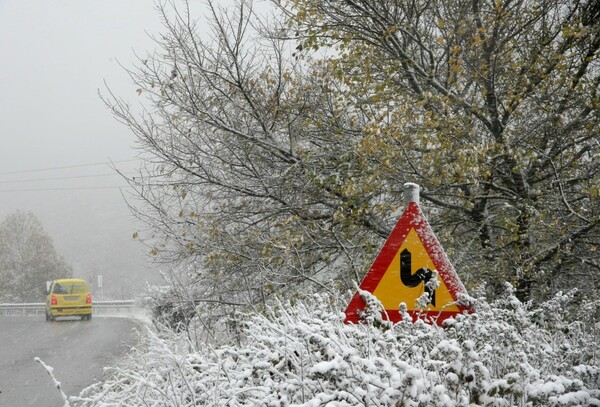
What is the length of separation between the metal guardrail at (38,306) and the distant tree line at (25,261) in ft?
48.6

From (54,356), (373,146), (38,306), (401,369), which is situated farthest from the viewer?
(38,306)

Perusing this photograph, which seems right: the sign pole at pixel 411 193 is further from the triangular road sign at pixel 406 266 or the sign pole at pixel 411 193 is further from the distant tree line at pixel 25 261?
the distant tree line at pixel 25 261

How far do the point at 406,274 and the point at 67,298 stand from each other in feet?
88.5

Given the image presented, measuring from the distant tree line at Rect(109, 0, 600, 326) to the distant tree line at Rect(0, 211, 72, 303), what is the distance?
178ft

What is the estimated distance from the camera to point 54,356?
634 inches

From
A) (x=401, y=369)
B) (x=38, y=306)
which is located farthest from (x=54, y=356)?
(x=38, y=306)

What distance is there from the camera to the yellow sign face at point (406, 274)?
391cm

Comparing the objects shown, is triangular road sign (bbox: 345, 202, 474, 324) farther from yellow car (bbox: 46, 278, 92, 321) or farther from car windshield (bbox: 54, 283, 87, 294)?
car windshield (bbox: 54, 283, 87, 294)

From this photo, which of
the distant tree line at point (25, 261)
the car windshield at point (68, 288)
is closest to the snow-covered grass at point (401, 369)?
the car windshield at point (68, 288)

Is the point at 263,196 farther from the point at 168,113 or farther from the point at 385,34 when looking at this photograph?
the point at 385,34

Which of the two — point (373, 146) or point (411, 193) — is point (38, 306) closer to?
point (373, 146)

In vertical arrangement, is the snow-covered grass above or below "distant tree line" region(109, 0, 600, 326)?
below

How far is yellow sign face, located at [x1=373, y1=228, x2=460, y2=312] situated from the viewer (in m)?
3.91

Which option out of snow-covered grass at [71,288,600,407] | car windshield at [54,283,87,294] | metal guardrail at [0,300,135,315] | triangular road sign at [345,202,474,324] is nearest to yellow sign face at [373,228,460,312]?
triangular road sign at [345,202,474,324]
